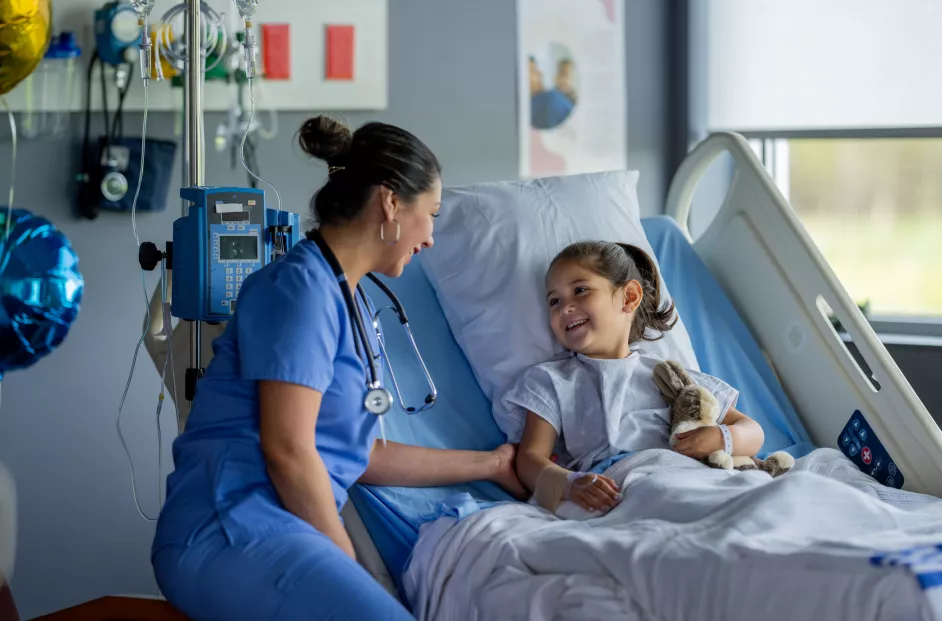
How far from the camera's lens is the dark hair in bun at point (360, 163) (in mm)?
1529

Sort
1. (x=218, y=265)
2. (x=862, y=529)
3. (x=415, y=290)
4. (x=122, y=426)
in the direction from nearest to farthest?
(x=862, y=529), (x=218, y=265), (x=415, y=290), (x=122, y=426)

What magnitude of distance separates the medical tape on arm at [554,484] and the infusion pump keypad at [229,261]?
591mm

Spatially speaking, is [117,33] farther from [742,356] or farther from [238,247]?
[742,356]

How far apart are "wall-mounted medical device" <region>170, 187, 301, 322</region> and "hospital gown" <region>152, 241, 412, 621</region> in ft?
0.72

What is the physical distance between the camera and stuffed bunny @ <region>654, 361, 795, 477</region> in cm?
185

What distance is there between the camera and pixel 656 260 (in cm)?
226

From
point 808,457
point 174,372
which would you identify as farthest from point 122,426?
point 808,457

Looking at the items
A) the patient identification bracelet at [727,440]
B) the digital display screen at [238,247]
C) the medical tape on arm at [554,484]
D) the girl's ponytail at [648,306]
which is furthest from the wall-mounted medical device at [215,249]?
the patient identification bracelet at [727,440]

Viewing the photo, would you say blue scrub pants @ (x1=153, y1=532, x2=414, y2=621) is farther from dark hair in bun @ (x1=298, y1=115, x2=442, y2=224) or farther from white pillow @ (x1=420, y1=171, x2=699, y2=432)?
white pillow @ (x1=420, y1=171, x2=699, y2=432)

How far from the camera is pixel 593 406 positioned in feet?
6.26

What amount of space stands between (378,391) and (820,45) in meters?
2.22

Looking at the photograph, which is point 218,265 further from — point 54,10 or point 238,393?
point 54,10

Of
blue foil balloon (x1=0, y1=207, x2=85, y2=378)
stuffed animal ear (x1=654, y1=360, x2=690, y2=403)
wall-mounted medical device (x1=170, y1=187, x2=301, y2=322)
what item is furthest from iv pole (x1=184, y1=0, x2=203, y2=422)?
stuffed animal ear (x1=654, y1=360, x2=690, y2=403)

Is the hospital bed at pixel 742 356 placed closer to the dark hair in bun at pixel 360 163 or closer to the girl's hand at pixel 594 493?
the girl's hand at pixel 594 493
